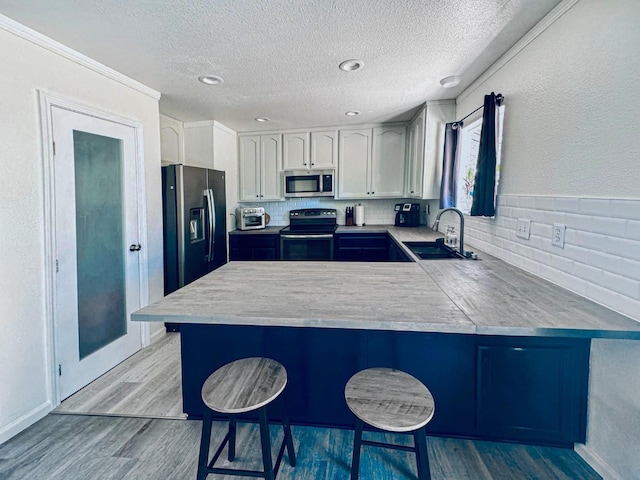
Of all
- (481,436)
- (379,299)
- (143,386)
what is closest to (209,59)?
(379,299)

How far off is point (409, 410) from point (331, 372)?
2.11ft

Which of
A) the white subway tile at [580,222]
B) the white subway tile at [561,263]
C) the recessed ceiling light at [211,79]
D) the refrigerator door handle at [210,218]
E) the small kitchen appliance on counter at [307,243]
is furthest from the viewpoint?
the small kitchen appliance on counter at [307,243]

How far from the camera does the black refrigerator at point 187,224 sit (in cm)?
301

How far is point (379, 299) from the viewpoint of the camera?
4.66 feet

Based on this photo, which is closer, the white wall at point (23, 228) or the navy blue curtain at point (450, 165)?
the white wall at point (23, 228)

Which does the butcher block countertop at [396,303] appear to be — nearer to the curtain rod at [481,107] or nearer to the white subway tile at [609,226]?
the white subway tile at [609,226]

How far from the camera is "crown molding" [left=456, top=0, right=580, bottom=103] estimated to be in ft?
5.24

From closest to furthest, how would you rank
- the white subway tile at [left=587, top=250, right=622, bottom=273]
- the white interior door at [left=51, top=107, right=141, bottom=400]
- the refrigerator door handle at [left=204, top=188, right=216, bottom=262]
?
1. the white subway tile at [left=587, top=250, right=622, bottom=273]
2. the white interior door at [left=51, top=107, right=141, bottom=400]
3. the refrigerator door handle at [left=204, top=188, right=216, bottom=262]

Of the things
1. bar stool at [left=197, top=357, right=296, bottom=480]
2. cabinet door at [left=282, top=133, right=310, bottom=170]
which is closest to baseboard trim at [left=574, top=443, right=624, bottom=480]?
bar stool at [left=197, top=357, right=296, bottom=480]

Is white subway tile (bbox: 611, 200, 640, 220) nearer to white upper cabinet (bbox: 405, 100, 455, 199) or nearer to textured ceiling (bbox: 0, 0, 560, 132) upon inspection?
textured ceiling (bbox: 0, 0, 560, 132)

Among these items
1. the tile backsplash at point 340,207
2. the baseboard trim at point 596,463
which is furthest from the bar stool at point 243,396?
the tile backsplash at point 340,207

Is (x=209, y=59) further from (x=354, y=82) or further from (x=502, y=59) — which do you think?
(x=502, y=59)

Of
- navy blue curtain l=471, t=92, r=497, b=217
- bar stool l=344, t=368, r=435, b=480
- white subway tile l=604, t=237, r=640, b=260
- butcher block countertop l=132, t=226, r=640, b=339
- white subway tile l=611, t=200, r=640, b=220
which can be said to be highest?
navy blue curtain l=471, t=92, r=497, b=217

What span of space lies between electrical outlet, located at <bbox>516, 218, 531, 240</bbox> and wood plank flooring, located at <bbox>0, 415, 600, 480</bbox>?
45.6 inches
